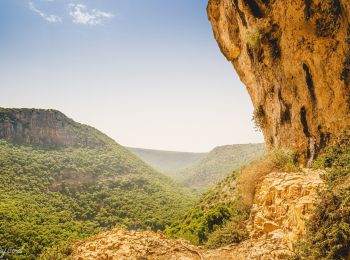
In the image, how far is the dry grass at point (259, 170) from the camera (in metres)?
9.36

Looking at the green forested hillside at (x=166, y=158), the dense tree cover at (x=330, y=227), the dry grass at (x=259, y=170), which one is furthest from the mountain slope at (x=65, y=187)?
the green forested hillside at (x=166, y=158)

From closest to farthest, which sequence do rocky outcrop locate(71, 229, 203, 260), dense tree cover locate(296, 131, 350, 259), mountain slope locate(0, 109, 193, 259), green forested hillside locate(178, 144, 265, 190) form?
dense tree cover locate(296, 131, 350, 259), rocky outcrop locate(71, 229, 203, 260), mountain slope locate(0, 109, 193, 259), green forested hillside locate(178, 144, 265, 190)

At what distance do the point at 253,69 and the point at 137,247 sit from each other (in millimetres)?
10596

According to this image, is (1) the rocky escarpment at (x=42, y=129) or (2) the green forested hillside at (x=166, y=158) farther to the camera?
(2) the green forested hillside at (x=166, y=158)

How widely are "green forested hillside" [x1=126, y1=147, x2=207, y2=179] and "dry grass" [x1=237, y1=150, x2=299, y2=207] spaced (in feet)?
383

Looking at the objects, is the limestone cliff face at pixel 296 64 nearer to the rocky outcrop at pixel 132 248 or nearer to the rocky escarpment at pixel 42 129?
the rocky outcrop at pixel 132 248

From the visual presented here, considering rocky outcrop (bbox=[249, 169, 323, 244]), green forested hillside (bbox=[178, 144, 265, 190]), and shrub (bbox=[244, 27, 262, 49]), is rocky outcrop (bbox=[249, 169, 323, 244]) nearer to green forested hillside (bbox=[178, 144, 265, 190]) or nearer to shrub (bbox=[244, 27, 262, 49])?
shrub (bbox=[244, 27, 262, 49])

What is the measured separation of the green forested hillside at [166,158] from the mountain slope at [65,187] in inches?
2007

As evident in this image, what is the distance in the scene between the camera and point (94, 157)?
67.2m

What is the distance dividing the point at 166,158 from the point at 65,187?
93985 millimetres

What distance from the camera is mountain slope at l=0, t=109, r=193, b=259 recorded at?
2783 centimetres

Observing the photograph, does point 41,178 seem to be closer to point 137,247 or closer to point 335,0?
point 137,247

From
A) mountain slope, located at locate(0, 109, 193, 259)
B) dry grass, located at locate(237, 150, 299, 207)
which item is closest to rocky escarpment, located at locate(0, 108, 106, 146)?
mountain slope, located at locate(0, 109, 193, 259)

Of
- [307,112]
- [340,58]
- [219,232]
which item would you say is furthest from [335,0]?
[219,232]
